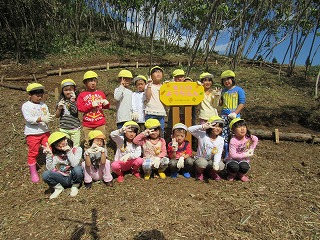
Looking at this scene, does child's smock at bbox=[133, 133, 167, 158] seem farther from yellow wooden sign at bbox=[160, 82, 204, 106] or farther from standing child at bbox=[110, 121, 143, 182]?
yellow wooden sign at bbox=[160, 82, 204, 106]

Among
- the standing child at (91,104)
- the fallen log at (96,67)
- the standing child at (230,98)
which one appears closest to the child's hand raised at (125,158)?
the standing child at (91,104)

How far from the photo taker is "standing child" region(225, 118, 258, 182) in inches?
161

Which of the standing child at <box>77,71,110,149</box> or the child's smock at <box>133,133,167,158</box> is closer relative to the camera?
the child's smock at <box>133,133,167,158</box>


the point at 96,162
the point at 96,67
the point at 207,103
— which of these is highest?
the point at 96,67

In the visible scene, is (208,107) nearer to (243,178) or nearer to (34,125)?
(243,178)

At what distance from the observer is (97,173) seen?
3.99 meters

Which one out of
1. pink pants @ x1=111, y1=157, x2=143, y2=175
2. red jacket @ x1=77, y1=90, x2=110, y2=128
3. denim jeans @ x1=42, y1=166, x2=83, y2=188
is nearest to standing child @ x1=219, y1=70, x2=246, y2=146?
pink pants @ x1=111, y1=157, x2=143, y2=175

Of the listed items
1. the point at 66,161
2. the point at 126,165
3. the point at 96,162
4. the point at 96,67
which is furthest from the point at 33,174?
the point at 96,67

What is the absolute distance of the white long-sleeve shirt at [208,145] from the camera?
4.09m

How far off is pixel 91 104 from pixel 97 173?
116cm

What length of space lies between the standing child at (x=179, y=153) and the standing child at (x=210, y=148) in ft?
0.52

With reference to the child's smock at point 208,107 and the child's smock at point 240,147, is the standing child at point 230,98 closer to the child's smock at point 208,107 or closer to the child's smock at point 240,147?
the child's smock at point 208,107

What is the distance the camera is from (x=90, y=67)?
44.9ft

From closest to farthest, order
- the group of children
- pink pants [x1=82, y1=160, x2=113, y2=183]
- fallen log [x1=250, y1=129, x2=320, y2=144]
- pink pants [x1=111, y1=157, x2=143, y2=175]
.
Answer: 1. the group of children
2. pink pants [x1=82, y1=160, x2=113, y2=183]
3. pink pants [x1=111, y1=157, x2=143, y2=175]
4. fallen log [x1=250, y1=129, x2=320, y2=144]
